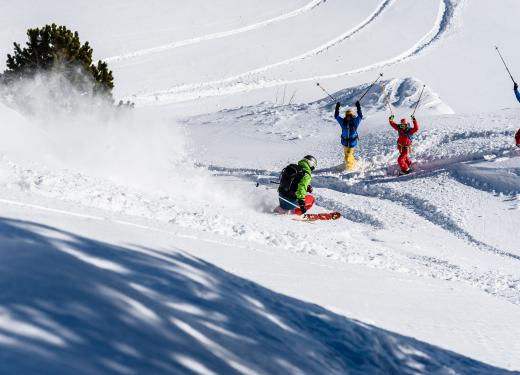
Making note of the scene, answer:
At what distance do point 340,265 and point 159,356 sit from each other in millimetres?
4860

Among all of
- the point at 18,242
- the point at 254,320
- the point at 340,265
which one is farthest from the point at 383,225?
the point at 18,242

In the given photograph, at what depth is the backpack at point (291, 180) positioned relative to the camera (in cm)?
1238

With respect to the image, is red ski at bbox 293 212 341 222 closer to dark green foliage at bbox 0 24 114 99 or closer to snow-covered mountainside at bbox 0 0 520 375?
snow-covered mountainside at bbox 0 0 520 375

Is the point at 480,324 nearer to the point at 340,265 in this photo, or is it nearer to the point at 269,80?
the point at 340,265

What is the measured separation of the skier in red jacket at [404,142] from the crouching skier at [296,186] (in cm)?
335

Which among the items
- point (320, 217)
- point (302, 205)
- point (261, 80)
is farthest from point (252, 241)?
point (261, 80)

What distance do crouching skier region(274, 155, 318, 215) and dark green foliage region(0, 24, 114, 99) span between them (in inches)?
352

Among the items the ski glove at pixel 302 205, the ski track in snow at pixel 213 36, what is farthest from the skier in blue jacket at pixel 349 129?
the ski track in snow at pixel 213 36

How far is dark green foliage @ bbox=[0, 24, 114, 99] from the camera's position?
18.2 meters

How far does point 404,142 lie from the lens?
1498cm

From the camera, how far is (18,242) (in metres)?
4.25

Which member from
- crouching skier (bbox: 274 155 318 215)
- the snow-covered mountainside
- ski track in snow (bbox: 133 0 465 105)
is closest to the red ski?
crouching skier (bbox: 274 155 318 215)

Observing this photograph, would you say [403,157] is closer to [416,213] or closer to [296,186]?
[416,213]

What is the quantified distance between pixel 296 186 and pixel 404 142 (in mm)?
3867
